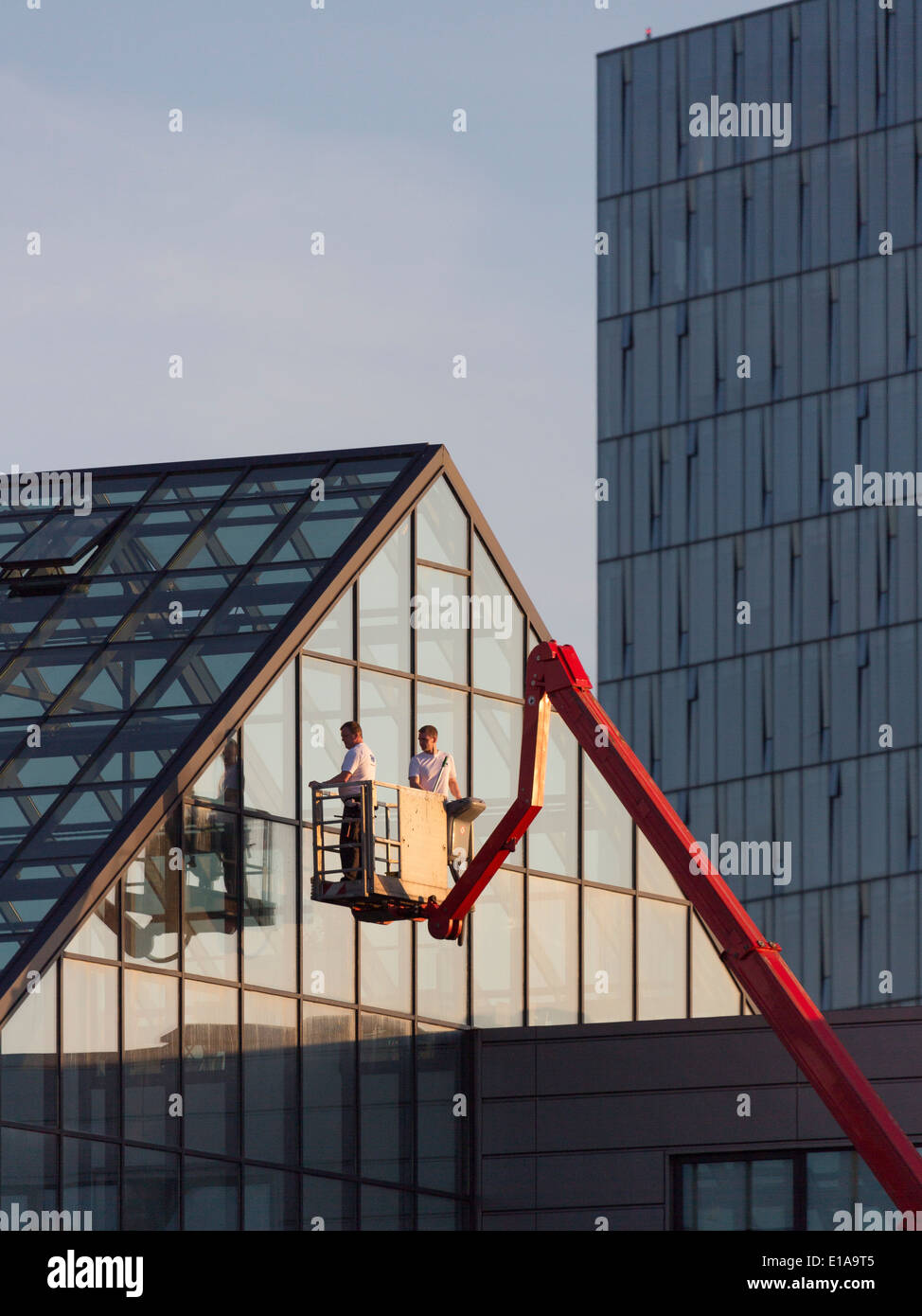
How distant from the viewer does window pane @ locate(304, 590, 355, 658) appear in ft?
121

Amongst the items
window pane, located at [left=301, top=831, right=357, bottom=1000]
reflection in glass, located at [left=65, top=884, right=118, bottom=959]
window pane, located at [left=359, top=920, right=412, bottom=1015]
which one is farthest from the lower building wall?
reflection in glass, located at [left=65, top=884, right=118, bottom=959]

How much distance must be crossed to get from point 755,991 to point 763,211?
67.3m

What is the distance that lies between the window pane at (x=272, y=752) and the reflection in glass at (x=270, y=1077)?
2.38 meters

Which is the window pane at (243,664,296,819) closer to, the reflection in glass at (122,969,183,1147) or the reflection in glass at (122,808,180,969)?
the reflection in glass at (122,808,180,969)

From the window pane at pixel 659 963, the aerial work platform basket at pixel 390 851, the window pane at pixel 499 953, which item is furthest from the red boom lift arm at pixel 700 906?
the window pane at pixel 659 963

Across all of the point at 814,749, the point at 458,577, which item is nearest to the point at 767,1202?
the point at 458,577

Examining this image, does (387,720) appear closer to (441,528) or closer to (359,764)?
(441,528)

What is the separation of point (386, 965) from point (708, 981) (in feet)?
19.9

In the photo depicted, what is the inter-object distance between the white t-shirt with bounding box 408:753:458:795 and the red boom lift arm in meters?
0.85

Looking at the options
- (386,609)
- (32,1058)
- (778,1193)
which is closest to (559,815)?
(386,609)

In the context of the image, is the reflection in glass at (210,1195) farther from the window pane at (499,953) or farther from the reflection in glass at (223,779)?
the window pane at (499,953)

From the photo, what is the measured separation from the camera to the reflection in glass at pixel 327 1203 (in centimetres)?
3575
